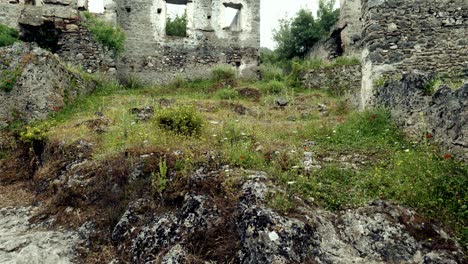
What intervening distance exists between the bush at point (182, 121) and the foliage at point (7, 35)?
6934mm

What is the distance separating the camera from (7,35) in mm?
12062

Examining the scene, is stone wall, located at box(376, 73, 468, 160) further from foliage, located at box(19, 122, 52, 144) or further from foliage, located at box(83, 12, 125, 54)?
foliage, located at box(83, 12, 125, 54)

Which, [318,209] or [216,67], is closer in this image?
[318,209]

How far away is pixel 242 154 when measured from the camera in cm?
602

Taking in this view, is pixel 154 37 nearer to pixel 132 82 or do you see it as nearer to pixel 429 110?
pixel 132 82

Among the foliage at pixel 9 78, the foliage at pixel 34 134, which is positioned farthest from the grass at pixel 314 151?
the foliage at pixel 9 78

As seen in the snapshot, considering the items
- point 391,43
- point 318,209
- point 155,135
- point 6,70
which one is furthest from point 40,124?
point 391,43

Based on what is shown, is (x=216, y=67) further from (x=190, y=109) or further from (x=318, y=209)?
(x=318, y=209)

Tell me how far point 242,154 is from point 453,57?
17.7ft

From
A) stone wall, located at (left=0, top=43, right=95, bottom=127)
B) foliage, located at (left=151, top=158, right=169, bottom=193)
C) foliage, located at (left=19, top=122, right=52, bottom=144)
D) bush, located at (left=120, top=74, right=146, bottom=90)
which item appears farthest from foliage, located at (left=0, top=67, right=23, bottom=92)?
foliage, located at (left=151, top=158, right=169, bottom=193)

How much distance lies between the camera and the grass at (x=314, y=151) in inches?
201

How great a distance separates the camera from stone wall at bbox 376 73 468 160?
5.66m

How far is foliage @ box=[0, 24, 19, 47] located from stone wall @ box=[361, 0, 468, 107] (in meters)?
9.88

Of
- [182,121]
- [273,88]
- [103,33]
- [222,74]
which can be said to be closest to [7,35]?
[103,33]
